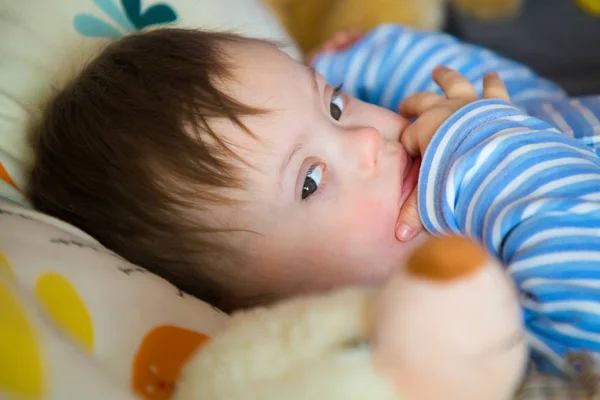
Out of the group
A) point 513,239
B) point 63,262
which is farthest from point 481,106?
point 63,262

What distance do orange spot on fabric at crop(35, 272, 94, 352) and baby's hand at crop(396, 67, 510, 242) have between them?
377 mm

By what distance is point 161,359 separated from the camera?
1.75 ft

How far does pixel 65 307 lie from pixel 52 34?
0.51 meters

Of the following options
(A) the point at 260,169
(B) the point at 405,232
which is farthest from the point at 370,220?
(A) the point at 260,169

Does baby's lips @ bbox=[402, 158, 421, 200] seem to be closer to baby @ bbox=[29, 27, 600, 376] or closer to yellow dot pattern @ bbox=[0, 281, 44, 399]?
baby @ bbox=[29, 27, 600, 376]

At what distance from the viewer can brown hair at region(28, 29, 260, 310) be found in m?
0.68

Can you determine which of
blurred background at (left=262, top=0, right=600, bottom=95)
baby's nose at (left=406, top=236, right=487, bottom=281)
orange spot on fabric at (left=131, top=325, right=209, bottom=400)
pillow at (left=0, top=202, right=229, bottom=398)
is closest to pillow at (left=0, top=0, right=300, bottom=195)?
pillow at (left=0, top=202, right=229, bottom=398)

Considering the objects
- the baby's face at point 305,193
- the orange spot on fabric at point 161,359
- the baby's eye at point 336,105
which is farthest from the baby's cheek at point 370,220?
the orange spot on fabric at point 161,359

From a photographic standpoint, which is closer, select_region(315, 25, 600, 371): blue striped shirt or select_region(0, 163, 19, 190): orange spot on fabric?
select_region(315, 25, 600, 371): blue striped shirt

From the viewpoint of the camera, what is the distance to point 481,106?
0.73m

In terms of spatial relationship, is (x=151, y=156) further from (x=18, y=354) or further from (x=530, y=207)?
(x=530, y=207)

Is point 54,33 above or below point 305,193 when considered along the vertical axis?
above

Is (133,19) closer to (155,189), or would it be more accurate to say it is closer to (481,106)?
(155,189)

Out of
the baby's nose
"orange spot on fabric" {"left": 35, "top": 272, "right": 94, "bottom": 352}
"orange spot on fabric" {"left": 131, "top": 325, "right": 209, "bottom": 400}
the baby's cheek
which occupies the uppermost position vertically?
the baby's nose
